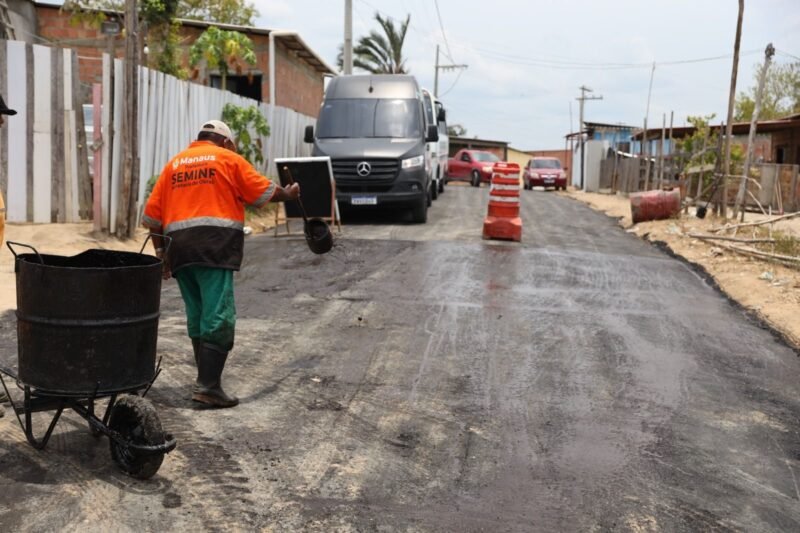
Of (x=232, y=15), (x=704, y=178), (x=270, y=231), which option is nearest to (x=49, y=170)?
(x=270, y=231)

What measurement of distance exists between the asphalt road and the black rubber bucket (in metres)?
0.86

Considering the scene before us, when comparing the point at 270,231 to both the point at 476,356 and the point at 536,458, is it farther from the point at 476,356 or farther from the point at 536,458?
the point at 536,458

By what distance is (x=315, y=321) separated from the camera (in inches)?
319

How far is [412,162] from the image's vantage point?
645 inches

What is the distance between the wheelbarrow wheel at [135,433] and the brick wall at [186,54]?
59.1 ft

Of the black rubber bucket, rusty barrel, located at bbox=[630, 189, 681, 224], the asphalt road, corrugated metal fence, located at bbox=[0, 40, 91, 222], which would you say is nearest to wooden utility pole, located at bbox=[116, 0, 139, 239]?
corrugated metal fence, located at bbox=[0, 40, 91, 222]

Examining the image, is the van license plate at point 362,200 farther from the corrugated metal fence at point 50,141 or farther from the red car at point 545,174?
the red car at point 545,174

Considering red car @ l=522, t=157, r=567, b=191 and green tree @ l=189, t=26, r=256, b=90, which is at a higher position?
green tree @ l=189, t=26, r=256, b=90

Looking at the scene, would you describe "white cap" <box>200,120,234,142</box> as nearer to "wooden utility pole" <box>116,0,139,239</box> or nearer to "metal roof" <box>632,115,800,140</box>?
"wooden utility pole" <box>116,0,139,239</box>

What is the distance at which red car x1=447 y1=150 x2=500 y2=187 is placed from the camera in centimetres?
3569

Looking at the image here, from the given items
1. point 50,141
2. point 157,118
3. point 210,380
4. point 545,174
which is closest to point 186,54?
point 157,118

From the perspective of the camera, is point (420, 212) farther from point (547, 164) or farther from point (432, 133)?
point (547, 164)

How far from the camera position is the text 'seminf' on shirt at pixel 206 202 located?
527 cm

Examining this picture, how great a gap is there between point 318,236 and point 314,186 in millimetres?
7914
